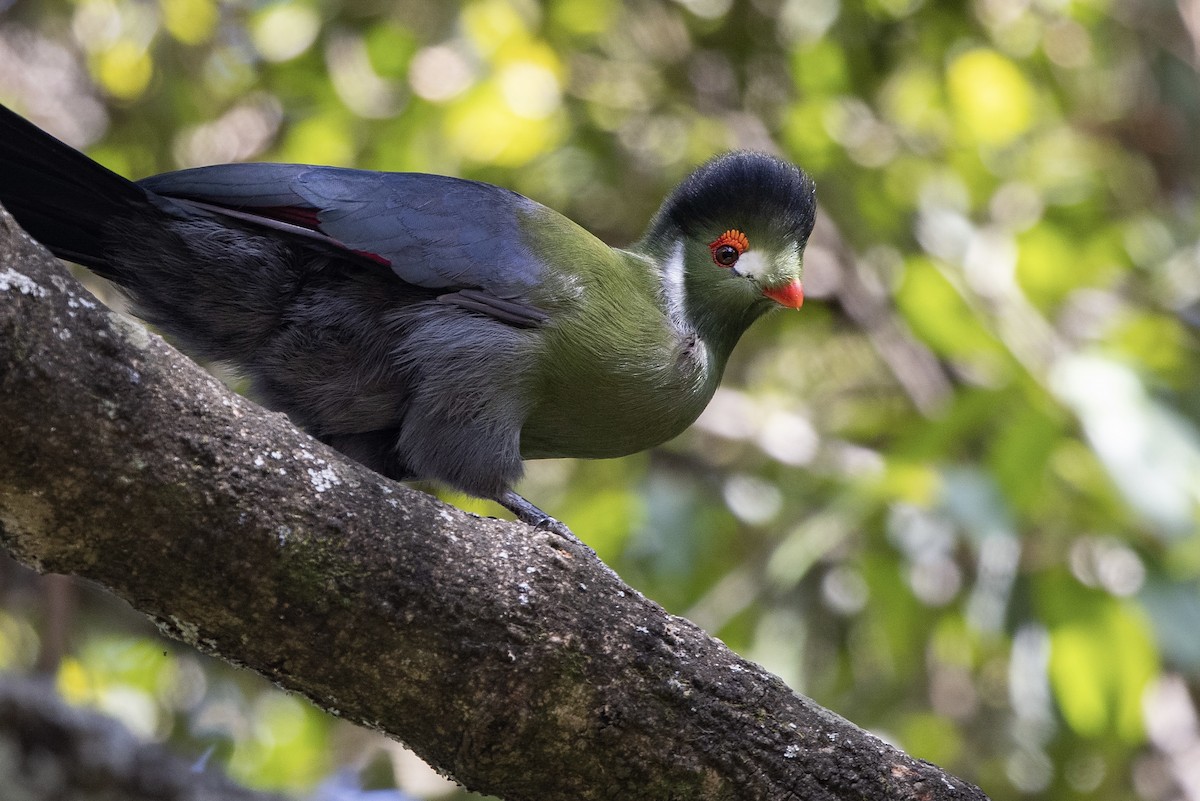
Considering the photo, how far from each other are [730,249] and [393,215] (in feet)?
3.40

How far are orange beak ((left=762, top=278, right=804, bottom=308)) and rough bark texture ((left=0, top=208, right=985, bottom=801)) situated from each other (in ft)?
4.13

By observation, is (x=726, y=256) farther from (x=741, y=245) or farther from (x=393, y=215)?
(x=393, y=215)

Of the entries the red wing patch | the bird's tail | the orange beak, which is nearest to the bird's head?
the orange beak

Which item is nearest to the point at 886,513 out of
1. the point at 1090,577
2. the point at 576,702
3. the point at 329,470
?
the point at 1090,577

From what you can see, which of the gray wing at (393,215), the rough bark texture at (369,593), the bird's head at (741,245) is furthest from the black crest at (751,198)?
the rough bark texture at (369,593)

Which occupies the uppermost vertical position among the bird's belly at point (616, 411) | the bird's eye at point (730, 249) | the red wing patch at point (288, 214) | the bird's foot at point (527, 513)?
the red wing patch at point (288, 214)

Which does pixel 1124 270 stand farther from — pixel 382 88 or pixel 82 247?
pixel 82 247

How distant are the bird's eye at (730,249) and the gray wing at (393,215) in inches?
24.1

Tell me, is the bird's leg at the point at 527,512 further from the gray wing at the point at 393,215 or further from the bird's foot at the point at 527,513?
the gray wing at the point at 393,215

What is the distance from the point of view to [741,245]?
3.75 metres

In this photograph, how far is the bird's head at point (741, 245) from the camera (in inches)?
146

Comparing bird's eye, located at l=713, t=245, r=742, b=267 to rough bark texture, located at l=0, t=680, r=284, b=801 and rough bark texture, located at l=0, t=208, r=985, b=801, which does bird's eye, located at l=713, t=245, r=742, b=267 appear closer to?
rough bark texture, located at l=0, t=208, r=985, b=801

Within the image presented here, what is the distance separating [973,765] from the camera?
600 centimetres

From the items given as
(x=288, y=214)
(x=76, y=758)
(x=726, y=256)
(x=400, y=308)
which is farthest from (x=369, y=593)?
(x=76, y=758)
